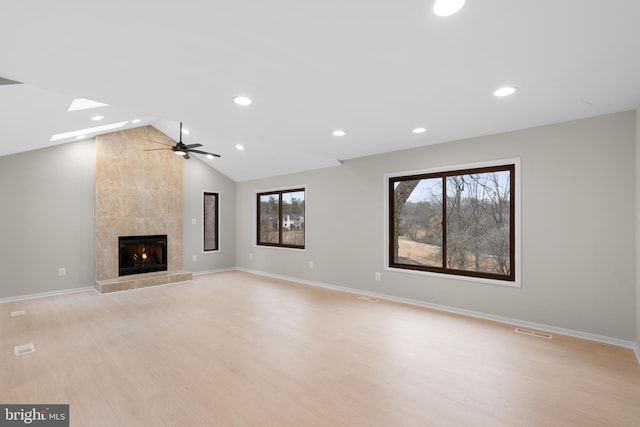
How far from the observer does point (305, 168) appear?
6.52 meters

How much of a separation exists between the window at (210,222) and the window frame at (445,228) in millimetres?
4756

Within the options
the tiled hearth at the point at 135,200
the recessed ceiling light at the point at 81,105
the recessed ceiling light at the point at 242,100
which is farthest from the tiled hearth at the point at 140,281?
the recessed ceiling light at the point at 242,100

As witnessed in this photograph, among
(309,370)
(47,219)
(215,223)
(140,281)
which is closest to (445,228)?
(309,370)

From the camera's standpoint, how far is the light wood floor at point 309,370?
6.98ft

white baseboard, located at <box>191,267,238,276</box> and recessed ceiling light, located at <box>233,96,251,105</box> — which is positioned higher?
recessed ceiling light, located at <box>233,96,251,105</box>

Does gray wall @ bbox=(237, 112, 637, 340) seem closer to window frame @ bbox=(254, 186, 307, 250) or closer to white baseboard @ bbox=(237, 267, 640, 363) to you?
white baseboard @ bbox=(237, 267, 640, 363)

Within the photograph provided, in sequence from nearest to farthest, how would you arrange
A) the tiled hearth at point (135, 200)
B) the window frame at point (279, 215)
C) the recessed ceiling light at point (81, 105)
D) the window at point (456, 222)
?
the recessed ceiling light at point (81, 105)
the window at point (456, 222)
the tiled hearth at point (135, 200)
the window frame at point (279, 215)

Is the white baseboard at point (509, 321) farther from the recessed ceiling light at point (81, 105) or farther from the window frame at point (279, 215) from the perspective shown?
the recessed ceiling light at point (81, 105)

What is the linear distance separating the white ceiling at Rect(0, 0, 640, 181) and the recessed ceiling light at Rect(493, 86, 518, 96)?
6 centimetres

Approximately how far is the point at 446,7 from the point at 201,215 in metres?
7.15

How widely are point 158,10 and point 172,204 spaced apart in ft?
19.7

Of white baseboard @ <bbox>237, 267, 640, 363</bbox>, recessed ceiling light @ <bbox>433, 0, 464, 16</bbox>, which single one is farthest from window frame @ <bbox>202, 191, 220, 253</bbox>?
recessed ceiling light @ <bbox>433, 0, 464, 16</bbox>

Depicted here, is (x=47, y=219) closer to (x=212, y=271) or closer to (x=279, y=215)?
(x=212, y=271)

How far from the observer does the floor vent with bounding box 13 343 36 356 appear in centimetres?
311
